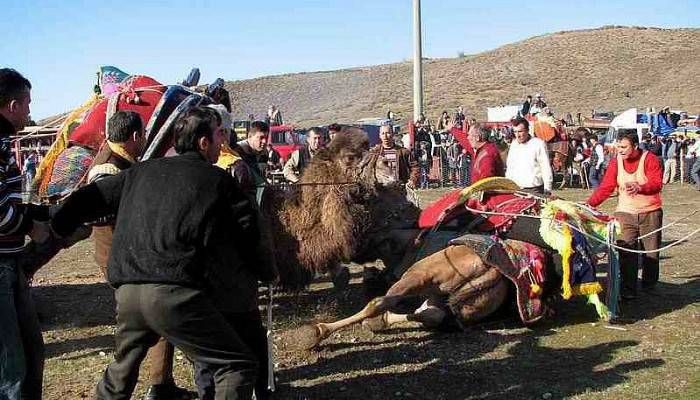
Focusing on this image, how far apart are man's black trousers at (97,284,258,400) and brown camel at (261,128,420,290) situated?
293cm

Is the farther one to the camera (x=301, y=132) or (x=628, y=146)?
(x=301, y=132)

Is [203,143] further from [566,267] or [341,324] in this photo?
[566,267]

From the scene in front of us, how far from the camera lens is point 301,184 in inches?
251

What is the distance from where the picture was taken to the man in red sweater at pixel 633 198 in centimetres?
730

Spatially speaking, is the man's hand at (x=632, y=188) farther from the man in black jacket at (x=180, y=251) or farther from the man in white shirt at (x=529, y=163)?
the man in black jacket at (x=180, y=251)

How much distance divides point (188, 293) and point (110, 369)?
2.16 feet

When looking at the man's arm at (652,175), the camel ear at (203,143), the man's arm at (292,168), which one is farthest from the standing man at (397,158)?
the camel ear at (203,143)

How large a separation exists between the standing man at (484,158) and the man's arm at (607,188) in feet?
3.55

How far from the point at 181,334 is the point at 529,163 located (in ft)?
19.6

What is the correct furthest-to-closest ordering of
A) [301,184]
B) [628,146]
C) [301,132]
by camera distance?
[301,132], [628,146], [301,184]

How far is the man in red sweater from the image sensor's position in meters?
7.30

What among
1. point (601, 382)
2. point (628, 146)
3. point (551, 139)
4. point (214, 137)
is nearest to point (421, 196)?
point (551, 139)

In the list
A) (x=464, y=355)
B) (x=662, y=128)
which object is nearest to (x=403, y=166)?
(x=464, y=355)

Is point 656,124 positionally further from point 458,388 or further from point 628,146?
point 458,388
